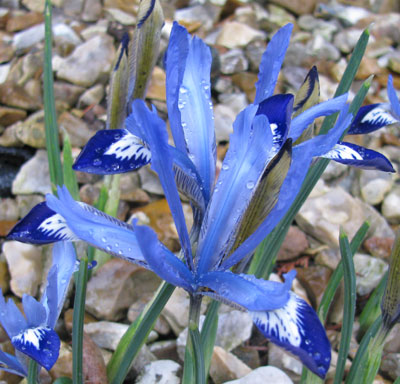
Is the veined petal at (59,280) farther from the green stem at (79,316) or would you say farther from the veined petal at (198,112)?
the veined petal at (198,112)

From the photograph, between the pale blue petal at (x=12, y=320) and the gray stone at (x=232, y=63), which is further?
the gray stone at (x=232, y=63)

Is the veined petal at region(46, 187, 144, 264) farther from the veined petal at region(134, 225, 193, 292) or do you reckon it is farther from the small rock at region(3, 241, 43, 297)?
the small rock at region(3, 241, 43, 297)

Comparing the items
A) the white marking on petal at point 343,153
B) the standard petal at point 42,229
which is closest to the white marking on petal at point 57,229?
the standard petal at point 42,229

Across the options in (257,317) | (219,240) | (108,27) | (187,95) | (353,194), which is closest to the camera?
(257,317)

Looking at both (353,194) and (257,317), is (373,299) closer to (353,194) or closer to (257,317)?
(257,317)

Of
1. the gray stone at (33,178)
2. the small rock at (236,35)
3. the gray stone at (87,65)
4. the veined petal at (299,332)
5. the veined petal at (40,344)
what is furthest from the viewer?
the small rock at (236,35)

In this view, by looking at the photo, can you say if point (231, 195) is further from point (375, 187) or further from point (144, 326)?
point (375, 187)

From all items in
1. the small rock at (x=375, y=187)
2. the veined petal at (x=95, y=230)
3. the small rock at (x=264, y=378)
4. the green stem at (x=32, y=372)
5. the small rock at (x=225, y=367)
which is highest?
the veined petal at (x=95, y=230)

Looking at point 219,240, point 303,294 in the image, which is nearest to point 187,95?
point 219,240
